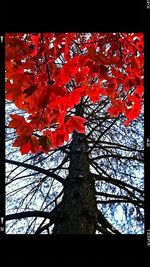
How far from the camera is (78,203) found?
2482mm

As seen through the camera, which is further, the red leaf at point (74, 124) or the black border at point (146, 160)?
the red leaf at point (74, 124)

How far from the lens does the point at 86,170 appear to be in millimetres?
3047

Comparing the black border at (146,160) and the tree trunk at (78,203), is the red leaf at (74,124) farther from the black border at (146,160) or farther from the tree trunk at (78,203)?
the black border at (146,160)

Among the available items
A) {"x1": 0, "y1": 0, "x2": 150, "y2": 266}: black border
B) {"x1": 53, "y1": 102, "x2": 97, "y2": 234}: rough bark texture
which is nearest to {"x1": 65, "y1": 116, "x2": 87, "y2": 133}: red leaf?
{"x1": 53, "y1": 102, "x2": 97, "y2": 234}: rough bark texture

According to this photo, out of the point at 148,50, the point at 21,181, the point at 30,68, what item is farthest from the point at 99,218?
the point at 148,50

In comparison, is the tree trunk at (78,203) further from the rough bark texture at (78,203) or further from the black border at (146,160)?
the black border at (146,160)

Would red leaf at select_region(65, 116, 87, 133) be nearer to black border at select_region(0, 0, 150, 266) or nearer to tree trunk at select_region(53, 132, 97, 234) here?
tree trunk at select_region(53, 132, 97, 234)

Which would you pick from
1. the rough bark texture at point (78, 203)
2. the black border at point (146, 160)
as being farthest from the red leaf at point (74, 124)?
the black border at point (146, 160)

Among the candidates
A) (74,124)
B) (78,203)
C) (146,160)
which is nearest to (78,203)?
(78,203)

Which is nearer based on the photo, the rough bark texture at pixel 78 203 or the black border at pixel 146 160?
the black border at pixel 146 160

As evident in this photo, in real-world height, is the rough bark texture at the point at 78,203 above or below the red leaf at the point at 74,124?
below

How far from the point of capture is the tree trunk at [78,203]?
7.20 feet

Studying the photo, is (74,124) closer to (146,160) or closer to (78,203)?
(78,203)
